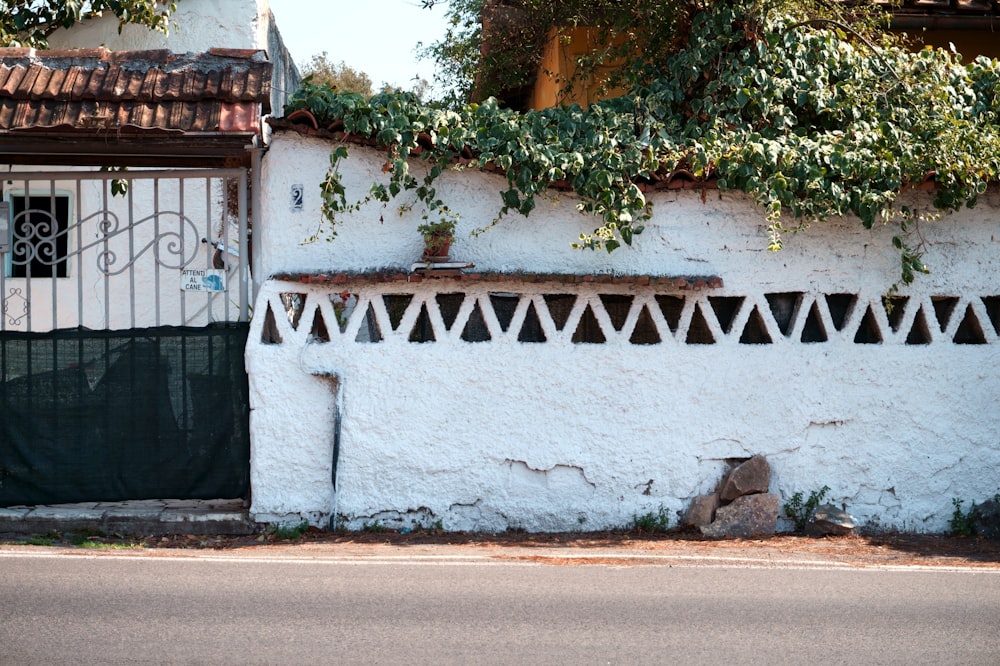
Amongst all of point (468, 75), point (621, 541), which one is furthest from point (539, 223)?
point (468, 75)

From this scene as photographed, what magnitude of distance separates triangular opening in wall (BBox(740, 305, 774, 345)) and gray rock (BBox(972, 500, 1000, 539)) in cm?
233

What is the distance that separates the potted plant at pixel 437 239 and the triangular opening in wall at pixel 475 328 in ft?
1.95

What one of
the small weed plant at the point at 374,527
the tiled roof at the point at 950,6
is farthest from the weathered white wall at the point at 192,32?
the tiled roof at the point at 950,6

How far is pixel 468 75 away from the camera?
52.0 feet

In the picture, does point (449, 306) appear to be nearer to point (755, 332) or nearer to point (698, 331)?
point (698, 331)

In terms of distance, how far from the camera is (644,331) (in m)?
9.27

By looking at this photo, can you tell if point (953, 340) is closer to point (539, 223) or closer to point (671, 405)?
point (671, 405)

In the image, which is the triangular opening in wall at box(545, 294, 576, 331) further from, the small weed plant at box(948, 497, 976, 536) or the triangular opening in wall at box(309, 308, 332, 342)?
the small weed plant at box(948, 497, 976, 536)

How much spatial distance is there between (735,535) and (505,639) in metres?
3.87

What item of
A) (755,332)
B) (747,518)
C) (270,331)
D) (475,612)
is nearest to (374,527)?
(270,331)

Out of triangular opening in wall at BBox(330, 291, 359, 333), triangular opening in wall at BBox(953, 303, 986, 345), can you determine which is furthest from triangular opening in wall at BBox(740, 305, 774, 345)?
triangular opening in wall at BBox(330, 291, 359, 333)

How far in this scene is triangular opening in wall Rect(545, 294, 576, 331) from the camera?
30.1 feet

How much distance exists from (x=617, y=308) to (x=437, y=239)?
171 cm

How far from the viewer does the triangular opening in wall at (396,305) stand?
898cm
